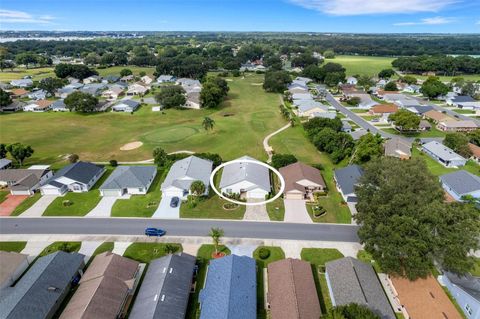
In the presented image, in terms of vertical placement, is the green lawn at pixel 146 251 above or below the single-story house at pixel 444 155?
below

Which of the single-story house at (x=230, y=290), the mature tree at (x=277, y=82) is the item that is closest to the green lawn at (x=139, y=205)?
the single-story house at (x=230, y=290)

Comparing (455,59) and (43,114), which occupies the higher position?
(455,59)

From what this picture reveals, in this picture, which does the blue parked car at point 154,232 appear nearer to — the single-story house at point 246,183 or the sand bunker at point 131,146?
the single-story house at point 246,183

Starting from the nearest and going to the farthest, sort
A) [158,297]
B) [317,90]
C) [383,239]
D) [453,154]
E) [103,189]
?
1. [158,297]
2. [383,239]
3. [103,189]
4. [453,154]
5. [317,90]

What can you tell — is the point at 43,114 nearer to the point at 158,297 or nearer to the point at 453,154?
the point at 158,297

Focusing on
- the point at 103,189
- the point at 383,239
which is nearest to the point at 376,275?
the point at 383,239

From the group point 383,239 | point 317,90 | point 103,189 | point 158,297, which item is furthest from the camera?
point 317,90

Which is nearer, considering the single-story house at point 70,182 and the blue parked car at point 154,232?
the blue parked car at point 154,232

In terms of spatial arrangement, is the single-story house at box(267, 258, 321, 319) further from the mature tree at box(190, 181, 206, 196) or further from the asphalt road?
the mature tree at box(190, 181, 206, 196)
